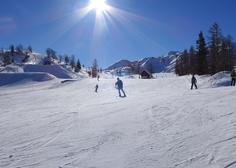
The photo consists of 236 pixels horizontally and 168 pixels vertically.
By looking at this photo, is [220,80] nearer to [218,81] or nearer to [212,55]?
[218,81]

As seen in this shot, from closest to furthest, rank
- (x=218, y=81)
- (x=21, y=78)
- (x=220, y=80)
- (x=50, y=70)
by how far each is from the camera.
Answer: (x=218, y=81) < (x=220, y=80) < (x=21, y=78) < (x=50, y=70)

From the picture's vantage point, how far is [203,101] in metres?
17.4

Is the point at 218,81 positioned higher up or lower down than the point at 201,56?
lower down

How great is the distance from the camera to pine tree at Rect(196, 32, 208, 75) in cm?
6981

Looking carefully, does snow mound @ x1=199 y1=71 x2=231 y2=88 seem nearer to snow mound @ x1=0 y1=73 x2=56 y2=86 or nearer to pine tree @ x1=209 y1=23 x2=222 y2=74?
pine tree @ x1=209 y1=23 x2=222 y2=74

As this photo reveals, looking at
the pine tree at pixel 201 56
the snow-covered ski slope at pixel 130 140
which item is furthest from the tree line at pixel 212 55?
the snow-covered ski slope at pixel 130 140

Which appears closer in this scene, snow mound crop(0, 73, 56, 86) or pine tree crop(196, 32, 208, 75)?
pine tree crop(196, 32, 208, 75)

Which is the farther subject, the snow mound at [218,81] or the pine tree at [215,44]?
the pine tree at [215,44]

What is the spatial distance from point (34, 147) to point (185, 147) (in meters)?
4.74

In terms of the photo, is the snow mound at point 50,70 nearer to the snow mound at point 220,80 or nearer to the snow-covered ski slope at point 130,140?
the snow mound at point 220,80

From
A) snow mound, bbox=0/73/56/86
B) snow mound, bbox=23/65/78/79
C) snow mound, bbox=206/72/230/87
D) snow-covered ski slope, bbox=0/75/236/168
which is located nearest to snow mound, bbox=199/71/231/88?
snow mound, bbox=206/72/230/87

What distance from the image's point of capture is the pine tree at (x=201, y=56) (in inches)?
2749

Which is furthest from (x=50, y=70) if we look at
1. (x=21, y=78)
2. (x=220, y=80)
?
(x=220, y=80)

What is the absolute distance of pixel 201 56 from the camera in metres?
70.7
